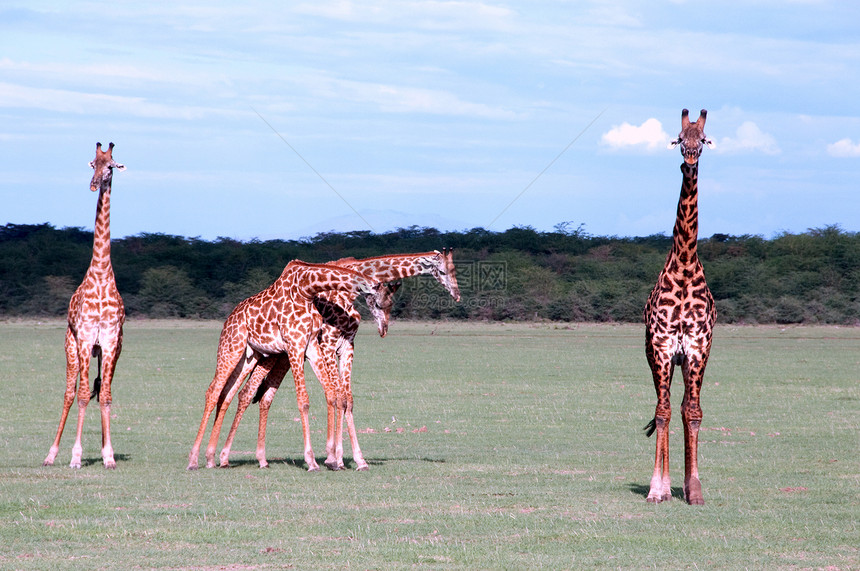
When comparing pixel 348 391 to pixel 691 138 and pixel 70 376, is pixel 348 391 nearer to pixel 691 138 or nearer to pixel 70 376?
pixel 70 376

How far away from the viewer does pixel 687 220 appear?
1071cm

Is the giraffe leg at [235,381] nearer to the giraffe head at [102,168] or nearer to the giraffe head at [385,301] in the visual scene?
the giraffe head at [385,301]

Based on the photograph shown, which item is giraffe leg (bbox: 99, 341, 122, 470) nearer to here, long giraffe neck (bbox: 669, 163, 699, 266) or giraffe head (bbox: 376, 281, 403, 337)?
giraffe head (bbox: 376, 281, 403, 337)

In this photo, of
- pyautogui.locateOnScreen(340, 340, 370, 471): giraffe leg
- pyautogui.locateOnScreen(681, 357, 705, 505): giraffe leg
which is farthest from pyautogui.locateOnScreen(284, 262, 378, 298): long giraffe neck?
pyautogui.locateOnScreen(681, 357, 705, 505): giraffe leg

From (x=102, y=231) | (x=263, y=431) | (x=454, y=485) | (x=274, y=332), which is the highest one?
A: (x=102, y=231)

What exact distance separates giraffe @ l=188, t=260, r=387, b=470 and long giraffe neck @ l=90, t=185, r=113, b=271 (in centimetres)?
161

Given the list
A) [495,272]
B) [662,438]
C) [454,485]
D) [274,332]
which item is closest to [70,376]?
[274,332]

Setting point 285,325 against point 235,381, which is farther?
point 235,381

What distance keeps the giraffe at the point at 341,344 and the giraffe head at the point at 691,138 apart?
3.15 meters

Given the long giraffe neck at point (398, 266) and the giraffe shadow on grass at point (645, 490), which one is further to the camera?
the long giraffe neck at point (398, 266)

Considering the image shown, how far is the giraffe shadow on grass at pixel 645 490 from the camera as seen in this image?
36.1 ft

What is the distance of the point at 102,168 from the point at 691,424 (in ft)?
22.9

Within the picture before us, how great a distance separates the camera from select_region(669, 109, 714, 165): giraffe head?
10289 millimetres

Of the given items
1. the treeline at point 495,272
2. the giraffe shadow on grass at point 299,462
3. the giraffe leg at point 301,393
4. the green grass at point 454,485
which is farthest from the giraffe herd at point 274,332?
the treeline at point 495,272
